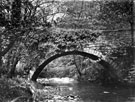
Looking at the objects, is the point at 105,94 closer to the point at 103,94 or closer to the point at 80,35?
the point at 103,94

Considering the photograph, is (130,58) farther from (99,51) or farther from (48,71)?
(48,71)

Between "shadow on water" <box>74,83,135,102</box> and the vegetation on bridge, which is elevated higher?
the vegetation on bridge

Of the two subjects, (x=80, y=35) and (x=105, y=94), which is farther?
(x=80, y=35)

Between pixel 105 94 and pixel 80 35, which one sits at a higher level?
pixel 80 35

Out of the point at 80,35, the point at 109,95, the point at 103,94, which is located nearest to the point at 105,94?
the point at 103,94

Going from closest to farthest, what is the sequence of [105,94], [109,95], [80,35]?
[109,95] → [105,94] → [80,35]

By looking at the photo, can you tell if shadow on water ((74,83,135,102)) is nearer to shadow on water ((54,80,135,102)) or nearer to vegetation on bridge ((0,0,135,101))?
shadow on water ((54,80,135,102))

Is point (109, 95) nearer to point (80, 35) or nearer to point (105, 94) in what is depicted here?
point (105, 94)

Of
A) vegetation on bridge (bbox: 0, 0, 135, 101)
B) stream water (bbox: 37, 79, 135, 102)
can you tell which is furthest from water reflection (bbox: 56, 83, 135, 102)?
vegetation on bridge (bbox: 0, 0, 135, 101)

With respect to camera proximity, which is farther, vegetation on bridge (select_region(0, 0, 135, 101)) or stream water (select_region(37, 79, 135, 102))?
stream water (select_region(37, 79, 135, 102))

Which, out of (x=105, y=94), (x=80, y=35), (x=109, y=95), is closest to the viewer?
(x=109, y=95)

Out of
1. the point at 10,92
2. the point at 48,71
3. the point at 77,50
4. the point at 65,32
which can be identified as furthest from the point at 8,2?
the point at 48,71

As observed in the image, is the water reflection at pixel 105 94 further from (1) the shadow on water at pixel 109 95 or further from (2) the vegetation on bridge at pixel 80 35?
(2) the vegetation on bridge at pixel 80 35

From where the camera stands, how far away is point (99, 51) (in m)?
14.1
